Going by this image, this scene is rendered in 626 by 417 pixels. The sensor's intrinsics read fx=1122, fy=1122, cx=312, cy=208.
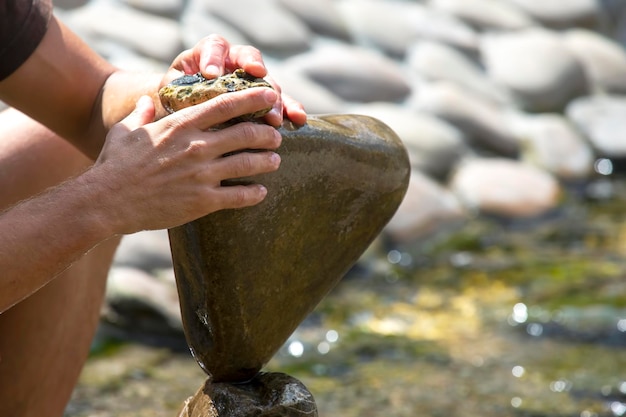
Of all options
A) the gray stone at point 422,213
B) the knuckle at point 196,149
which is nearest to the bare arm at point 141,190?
the knuckle at point 196,149

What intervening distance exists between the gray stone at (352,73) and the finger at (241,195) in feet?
11.3

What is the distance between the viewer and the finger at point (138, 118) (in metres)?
1.98

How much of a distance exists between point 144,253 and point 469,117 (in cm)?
219

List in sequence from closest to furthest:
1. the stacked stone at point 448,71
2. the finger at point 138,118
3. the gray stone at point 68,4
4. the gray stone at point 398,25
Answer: the finger at point 138,118 < the gray stone at point 68,4 < the stacked stone at point 448,71 < the gray stone at point 398,25

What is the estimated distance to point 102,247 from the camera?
2570 mm

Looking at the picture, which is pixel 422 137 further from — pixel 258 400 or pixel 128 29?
pixel 258 400

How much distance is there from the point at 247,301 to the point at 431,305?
2.09m

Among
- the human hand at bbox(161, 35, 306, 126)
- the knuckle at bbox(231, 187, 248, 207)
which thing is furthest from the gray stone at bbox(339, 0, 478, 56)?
the knuckle at bbox(231, 187, 248, 207)

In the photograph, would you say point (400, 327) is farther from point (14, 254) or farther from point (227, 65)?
point (14, 254)

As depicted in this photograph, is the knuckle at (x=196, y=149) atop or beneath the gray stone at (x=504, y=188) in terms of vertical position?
atop

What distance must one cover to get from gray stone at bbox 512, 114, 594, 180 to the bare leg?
3503 mm

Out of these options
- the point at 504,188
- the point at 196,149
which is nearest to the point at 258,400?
the point at 196,149

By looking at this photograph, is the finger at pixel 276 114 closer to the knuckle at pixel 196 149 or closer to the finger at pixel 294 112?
the finger at pixel 294 112

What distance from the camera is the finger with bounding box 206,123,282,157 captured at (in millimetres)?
1877
